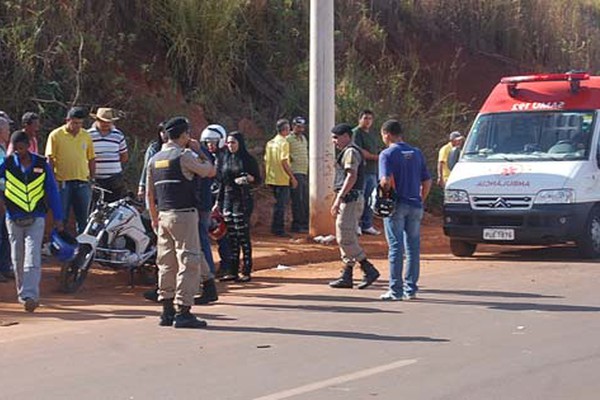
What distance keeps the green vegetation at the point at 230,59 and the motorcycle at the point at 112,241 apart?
15.7 ft

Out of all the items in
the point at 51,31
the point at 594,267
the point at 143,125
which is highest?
the point at 51,31

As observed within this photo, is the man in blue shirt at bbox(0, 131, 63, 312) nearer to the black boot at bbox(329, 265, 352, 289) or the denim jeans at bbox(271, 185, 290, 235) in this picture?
the black boot at bbox(329, 265, 352, 289)

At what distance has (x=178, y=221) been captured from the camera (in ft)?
35.3

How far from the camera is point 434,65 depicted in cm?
2973

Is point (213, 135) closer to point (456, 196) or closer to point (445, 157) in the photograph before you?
point (456, 196)

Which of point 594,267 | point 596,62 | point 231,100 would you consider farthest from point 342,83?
point 596,62

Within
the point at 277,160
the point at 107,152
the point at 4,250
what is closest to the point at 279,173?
the point at 277,160

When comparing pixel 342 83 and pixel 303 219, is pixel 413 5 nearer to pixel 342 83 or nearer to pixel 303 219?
pixel 342 83

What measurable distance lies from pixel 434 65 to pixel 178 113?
10940 millimetres

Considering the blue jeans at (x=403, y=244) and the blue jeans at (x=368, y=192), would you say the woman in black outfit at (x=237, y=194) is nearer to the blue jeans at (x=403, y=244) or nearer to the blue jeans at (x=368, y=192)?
the blue jeans at (x=403, y=244)

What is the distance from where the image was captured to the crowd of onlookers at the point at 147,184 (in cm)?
1210

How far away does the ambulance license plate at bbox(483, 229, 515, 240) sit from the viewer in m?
16.0

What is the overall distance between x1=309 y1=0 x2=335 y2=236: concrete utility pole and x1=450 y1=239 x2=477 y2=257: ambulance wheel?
1967mm

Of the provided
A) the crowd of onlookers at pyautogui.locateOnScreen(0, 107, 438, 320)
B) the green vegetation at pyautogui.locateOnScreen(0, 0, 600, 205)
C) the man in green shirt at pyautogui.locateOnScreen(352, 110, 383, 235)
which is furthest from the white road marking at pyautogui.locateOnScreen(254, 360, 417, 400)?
the green vegetation at pyautogui.locateOnScreen(0, 0, 600, 205)
